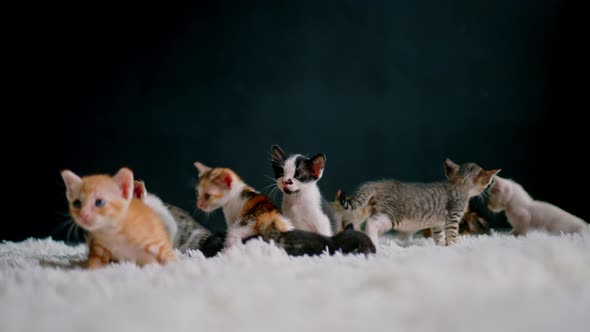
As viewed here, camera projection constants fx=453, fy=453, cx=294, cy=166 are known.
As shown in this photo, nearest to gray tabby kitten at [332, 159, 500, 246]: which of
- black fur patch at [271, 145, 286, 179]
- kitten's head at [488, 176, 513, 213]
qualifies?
kitten's head at [488, 176, 513, 213]

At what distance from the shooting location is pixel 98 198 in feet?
3.31

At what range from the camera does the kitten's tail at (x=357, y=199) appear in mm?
1669

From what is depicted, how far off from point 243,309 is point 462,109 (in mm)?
2154

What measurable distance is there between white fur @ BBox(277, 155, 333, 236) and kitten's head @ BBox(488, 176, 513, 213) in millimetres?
883

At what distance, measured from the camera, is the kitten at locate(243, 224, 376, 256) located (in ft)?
3.75

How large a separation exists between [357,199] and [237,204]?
18.6 inches

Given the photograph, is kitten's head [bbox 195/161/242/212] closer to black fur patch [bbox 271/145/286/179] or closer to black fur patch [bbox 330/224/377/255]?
black fur patch [bbox 271/145/286/179]

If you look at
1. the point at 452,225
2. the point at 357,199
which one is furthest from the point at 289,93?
the point at 452,225

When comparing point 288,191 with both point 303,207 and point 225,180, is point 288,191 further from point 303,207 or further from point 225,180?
point 225,180

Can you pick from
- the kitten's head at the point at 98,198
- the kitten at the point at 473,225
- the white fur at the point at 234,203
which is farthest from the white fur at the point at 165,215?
the kitten at the point at 473,225

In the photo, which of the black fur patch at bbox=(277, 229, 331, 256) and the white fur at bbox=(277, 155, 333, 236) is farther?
the white fur at bbox=(277, 155, 333, 236)

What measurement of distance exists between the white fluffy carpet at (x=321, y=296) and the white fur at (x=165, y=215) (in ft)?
1.27

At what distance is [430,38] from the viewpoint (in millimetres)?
2414

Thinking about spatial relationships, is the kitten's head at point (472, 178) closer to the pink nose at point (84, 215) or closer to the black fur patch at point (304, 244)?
the black fur patch at point (304, 244)
